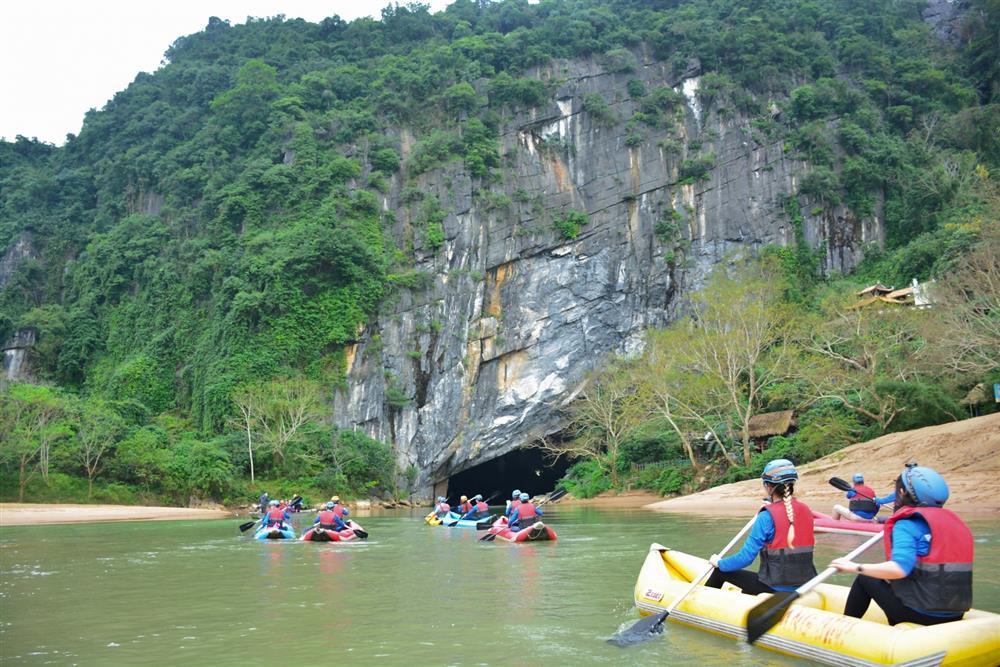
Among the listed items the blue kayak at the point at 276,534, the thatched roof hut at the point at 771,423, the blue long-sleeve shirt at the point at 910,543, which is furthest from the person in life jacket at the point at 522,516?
the thatched roof hut at the point at 771,423

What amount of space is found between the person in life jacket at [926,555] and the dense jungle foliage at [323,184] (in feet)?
106

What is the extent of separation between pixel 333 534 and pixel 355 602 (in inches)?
413

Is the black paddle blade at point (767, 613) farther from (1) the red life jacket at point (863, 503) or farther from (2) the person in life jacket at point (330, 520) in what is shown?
(2) the person in life jacket at point (330, 520)

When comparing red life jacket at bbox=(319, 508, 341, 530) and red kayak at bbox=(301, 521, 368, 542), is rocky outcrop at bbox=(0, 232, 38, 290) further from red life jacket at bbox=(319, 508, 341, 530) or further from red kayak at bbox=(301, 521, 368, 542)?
red kayak at bbox=(301, 521, 368, 542)

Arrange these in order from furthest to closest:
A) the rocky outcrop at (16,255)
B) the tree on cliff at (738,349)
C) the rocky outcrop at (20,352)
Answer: the rocky outcrop at (16,255) < the rocky outcrop at (20,352) < the tree on cliff at (738,349)

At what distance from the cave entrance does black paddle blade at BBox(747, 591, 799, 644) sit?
1986 inches

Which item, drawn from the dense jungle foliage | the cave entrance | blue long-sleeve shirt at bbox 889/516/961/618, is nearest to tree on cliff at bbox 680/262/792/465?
the dense jungle foliage

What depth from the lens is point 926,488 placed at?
6.07m

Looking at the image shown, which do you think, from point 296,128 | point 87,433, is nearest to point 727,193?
point 296,128

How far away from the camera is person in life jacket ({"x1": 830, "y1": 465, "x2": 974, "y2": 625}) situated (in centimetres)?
602

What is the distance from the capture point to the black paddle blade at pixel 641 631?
7.66m

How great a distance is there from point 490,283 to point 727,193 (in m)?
17.5

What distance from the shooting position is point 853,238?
2298 inches

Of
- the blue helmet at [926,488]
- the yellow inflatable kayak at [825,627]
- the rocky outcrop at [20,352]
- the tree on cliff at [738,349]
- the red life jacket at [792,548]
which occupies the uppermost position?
the rocky outcrop at [20,352]
